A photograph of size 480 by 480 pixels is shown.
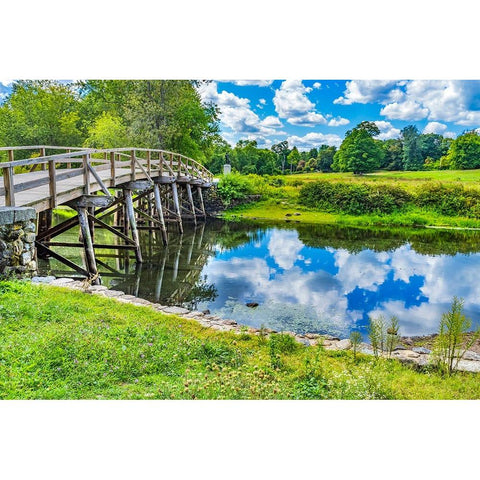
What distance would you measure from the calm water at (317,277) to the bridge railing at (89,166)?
228 centimetres

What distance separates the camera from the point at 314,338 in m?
6.32

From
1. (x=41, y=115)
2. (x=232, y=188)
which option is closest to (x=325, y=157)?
(x=41, y=115)

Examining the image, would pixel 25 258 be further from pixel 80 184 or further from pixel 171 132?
pixel 171 132

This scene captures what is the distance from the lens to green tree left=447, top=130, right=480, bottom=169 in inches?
278

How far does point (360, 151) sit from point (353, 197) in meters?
4.46

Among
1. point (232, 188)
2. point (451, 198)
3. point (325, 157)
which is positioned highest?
point (325, 157)

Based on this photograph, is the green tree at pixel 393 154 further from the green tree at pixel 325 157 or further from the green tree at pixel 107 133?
the green tree at pixel 107 133

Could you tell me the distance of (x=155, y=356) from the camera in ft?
15.2

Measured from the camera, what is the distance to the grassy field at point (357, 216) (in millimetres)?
8146

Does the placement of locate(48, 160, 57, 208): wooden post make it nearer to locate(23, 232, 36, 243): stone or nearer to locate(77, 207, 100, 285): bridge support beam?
locate(77, 207, 100, 285): bridge support beam

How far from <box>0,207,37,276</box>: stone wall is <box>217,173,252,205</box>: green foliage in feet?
34.1

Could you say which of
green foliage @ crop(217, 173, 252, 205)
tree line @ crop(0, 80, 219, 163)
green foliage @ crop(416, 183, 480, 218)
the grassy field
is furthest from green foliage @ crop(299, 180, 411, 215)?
tree line @ crop(0, 80, 219, 163)

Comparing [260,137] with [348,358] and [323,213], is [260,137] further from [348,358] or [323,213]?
[323,213]

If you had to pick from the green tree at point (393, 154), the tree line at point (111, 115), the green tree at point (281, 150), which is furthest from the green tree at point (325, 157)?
the tree line at point (111, 115)
